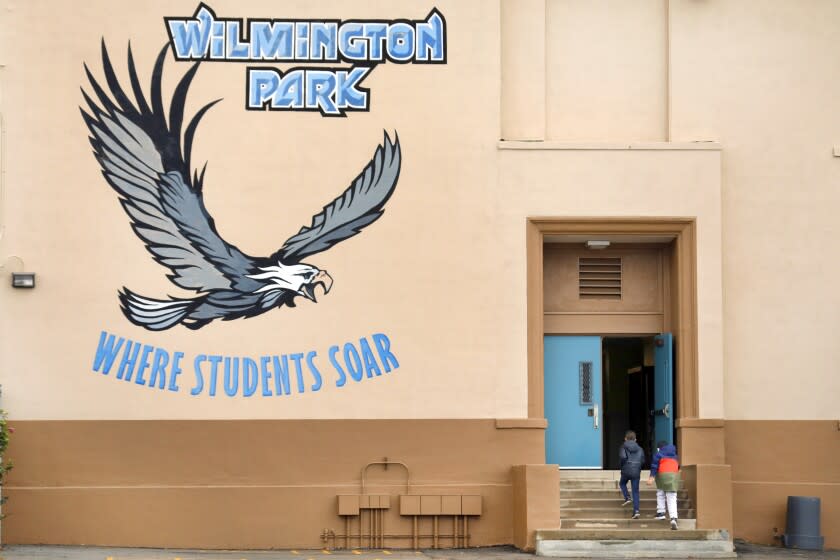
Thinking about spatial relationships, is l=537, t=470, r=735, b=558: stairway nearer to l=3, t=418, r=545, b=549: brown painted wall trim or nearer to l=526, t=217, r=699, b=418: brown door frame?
l=3, t=418, r=545, b=549: brown painted wall trim

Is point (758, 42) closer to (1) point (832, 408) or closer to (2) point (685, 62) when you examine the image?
(2) point (685, 62)

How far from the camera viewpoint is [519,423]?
20875 mm

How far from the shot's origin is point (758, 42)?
71.7 ft

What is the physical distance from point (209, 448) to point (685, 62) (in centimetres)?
982

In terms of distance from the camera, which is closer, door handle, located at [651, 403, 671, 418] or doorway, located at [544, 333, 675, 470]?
door handle, located at [651, 403, 671, 418]

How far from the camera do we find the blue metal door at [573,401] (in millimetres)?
21781

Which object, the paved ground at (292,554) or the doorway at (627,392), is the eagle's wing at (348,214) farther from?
the doorway at (627,392)

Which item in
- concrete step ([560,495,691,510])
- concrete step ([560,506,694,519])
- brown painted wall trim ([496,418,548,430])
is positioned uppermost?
brown painted wall trim ([496,418,548,430])

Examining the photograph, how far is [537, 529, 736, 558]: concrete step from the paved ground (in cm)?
38

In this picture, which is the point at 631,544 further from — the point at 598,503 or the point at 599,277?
the point at 599,277

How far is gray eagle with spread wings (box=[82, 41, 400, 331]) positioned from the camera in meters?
21.0

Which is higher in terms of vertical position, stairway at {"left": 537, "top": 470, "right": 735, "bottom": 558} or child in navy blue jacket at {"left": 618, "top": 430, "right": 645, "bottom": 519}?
child in navy blue jacket at {"left": 618, "top": 430, "right": 645, "bottom": 519}

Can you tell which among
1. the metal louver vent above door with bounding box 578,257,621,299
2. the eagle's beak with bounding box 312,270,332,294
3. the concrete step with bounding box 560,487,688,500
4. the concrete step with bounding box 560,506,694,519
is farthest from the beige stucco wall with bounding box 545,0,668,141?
the concrete step with bounding box 560,506,694,519

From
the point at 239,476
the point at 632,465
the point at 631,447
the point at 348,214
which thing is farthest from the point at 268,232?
the point at 632,465
